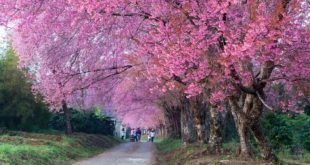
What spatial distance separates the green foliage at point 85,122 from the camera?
1606 inches

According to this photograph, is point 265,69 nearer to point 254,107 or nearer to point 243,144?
point 254,107

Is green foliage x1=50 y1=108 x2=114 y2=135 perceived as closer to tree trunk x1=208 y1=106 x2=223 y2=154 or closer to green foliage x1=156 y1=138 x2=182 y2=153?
green foliage x1=156 y1=138 x2=182 y2=153

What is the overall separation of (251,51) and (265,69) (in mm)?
1871

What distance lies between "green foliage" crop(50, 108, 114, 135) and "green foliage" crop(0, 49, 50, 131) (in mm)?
7473

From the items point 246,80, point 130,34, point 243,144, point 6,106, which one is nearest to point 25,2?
point 130,34

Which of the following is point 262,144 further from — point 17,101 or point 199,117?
point 17,101

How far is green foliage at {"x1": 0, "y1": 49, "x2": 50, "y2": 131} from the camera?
29.5 metres

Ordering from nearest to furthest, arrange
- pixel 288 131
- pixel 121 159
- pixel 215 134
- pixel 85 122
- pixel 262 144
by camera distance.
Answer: pixel 262 144, pixel 215 134, pixel 288 131, pixel 121 159, pixel 85 122

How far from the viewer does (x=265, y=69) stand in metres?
11.3

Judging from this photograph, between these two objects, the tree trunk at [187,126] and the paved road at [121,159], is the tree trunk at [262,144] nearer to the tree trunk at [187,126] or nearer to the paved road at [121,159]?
the paved road at [121,159]

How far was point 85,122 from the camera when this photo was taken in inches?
1781

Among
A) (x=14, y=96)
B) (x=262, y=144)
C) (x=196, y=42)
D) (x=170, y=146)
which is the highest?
(x=14, y=96)

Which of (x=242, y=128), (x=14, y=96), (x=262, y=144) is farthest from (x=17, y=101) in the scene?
(x=262, y=144)

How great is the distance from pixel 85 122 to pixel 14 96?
1570cm
